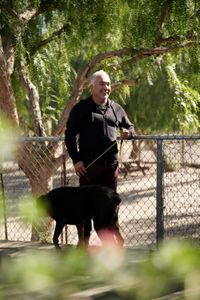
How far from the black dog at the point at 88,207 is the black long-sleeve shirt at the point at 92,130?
0.32 metres

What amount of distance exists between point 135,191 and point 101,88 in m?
14.6

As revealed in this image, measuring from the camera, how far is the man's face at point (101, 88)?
4277 mm

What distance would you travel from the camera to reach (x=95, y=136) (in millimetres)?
4465

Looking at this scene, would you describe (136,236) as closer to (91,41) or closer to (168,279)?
(91,41)

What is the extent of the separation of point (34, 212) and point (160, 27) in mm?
6339

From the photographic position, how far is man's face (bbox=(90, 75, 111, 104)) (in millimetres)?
4277

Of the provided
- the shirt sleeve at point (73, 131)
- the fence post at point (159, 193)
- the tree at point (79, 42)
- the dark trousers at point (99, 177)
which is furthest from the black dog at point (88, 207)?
the tree at point (79, 42)

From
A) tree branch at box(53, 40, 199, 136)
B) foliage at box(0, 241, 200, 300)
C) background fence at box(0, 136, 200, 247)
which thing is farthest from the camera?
tree branch at box(53, 40, 199, 136)

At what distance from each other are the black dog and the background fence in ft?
1.08

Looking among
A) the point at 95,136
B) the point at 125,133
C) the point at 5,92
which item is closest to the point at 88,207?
the point at 95,136

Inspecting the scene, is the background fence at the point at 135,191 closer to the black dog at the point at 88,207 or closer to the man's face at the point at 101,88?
the black dog at the point at 88,207

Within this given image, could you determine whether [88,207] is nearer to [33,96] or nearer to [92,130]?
[92,130]

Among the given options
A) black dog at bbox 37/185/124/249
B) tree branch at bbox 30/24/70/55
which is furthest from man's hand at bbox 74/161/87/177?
tree branch at bbox 30/24/70/55

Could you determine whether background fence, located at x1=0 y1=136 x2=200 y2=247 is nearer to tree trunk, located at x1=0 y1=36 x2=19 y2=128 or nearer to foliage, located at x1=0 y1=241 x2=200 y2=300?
foliage, located at x1=0 y1=241 x2=200 y2=300
